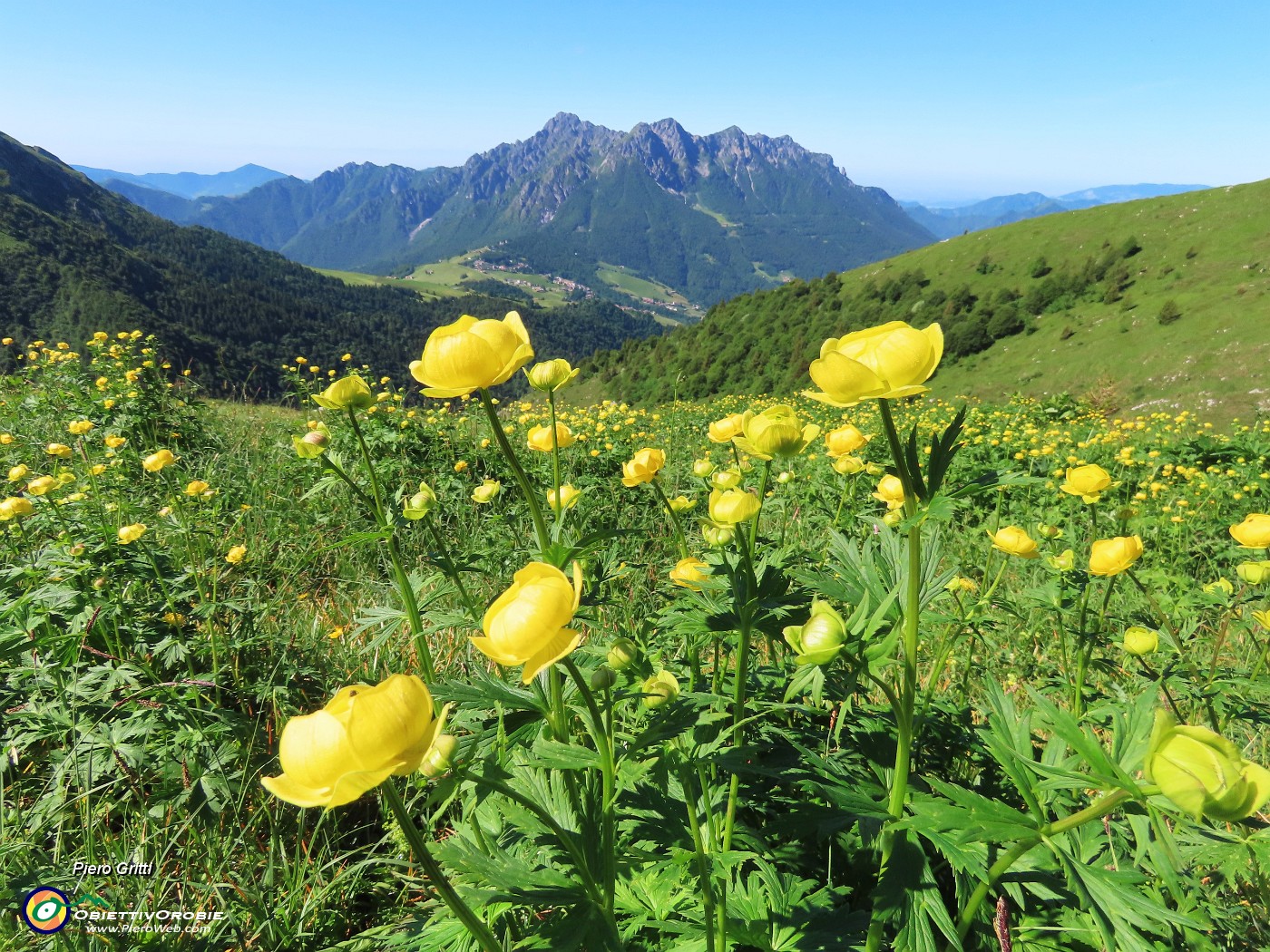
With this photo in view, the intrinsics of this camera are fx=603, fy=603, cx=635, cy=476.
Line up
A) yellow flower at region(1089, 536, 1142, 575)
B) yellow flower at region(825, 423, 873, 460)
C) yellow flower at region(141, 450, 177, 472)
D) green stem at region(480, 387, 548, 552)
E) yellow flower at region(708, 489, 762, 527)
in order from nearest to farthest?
green stem at region(480, 387, 548, 552), yellow flower at region(708, 489, 762, 527), yellow flower at region(1089, 536, 1142, 575), yellow flower at region(825, 423, 873, 460), yellow flower at region(141, 450, 177, 472)

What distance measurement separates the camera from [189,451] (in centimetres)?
421

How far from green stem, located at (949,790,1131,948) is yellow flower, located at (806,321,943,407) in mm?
548

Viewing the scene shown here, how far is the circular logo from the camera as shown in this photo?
4.36ft

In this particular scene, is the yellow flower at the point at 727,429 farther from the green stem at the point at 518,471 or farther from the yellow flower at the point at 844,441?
the green stem at the point at 518,471

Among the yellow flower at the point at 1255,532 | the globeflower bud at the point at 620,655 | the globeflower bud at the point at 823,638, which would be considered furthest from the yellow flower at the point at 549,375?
the yellow flower at the point at 1255,532

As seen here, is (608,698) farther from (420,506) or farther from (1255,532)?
(1255,532)

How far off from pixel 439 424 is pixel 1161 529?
5.30 meters

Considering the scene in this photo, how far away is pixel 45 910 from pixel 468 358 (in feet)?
5.18

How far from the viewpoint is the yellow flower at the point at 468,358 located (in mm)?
1086

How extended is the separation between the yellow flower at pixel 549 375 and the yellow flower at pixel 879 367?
77 centimetres

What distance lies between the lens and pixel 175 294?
6488cm

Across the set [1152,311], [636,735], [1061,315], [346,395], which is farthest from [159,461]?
[1061,315]

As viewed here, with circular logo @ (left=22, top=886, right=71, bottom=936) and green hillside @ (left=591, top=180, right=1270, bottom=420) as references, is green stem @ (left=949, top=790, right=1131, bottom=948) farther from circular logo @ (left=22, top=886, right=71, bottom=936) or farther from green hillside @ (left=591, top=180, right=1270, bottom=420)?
green hillside @ (left=591, top=180, right=1270, bottom=420)

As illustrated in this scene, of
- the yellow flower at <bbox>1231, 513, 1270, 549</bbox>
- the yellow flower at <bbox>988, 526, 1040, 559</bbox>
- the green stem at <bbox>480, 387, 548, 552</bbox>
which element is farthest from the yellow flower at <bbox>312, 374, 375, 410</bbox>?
the yellow flower at <bbox>1231, 513, 1270, 549</bbox>
